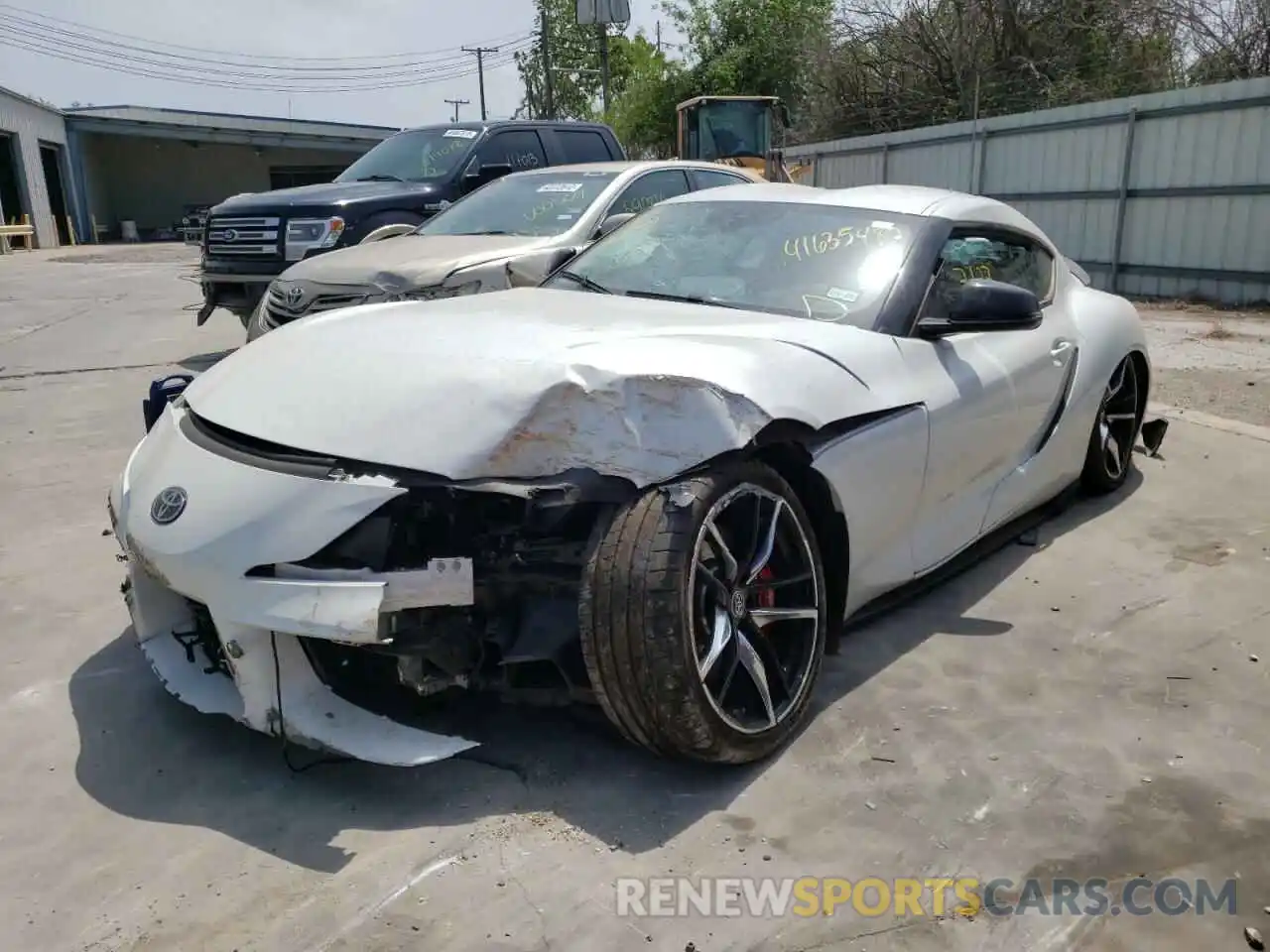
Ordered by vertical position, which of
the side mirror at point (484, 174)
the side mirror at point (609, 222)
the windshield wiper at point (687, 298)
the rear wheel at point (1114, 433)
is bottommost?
the rear wheel at point (1114, 433)

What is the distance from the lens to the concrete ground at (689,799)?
2227 mm

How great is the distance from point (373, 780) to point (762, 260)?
86.8 inches

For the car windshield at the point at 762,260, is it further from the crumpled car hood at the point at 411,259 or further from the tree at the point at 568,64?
the tree at the point at 568,64

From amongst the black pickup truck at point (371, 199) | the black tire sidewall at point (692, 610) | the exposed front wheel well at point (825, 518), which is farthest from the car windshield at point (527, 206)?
the black tire sidewall at point (692, 610)

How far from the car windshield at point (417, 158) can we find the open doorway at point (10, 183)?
90.4 ft

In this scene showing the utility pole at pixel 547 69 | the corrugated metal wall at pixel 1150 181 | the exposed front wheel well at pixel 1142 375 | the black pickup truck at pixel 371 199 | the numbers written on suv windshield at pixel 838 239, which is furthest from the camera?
the utility pole at pixel 547 69

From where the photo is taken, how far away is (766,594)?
287cm

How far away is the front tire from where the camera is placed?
2.47m

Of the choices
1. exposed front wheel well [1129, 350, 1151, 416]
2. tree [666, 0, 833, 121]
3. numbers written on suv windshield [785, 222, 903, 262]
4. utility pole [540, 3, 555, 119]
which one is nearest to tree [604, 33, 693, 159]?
tree [666, 0, 833, 121]

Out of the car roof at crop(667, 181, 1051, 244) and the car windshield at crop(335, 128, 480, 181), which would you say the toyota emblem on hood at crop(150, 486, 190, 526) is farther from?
the car windshield at crop(335, 128, 480, 181)

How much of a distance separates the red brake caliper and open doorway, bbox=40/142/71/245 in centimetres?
3933

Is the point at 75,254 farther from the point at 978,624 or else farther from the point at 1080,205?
the point at 978,624

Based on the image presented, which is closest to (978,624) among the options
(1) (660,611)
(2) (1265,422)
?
(1) (660,611)

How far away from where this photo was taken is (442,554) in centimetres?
263
